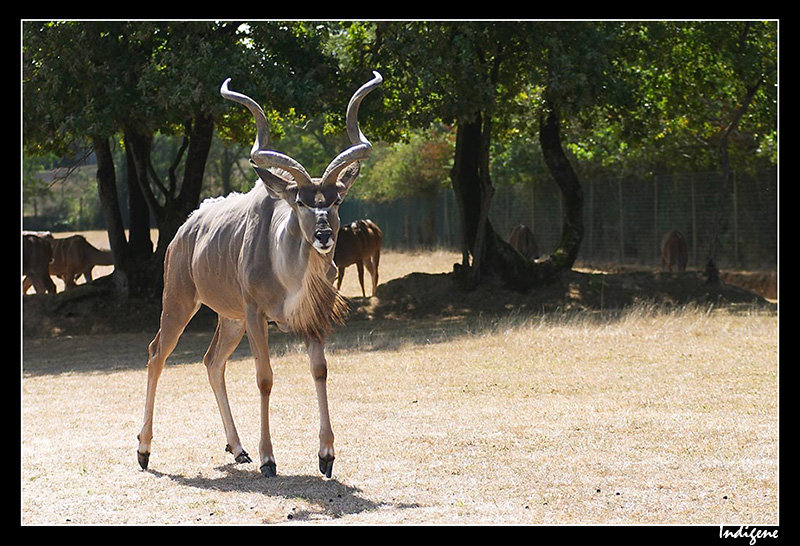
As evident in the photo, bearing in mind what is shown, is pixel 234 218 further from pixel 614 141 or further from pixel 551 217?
pixel 551 217

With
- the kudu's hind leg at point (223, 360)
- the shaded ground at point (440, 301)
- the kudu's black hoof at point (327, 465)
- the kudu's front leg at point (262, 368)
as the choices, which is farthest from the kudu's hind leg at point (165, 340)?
the shaded ground at point (440, 301)

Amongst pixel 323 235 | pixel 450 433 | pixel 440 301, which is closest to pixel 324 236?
pixel 323 235

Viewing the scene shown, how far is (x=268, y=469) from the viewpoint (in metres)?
6.95

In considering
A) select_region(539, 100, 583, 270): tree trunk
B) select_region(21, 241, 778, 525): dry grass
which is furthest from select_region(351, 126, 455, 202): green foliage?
select_region(21, 241, 778, 525): dry grass

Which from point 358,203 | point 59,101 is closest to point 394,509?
point 59,101

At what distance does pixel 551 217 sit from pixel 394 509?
2651 cm

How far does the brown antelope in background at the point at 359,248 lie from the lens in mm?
21156

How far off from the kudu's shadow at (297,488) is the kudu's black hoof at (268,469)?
3 centimetres

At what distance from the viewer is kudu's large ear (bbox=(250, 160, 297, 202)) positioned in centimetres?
660

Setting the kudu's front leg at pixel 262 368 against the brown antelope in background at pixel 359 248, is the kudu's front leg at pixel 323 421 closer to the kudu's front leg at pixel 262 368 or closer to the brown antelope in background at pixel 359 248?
the kudu's front leg at pixel 262 368

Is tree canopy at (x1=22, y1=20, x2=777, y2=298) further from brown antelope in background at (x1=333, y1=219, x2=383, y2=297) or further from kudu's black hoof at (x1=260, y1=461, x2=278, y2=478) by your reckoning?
kudu's black hoof at (x1=260, y1=461, x2=278, y2=478)

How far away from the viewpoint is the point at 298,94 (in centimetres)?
1502

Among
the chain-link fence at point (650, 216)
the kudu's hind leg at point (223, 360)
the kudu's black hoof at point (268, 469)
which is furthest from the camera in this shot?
the chain-link fence at point (650, 216)

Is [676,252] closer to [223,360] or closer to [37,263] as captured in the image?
[37,263]
